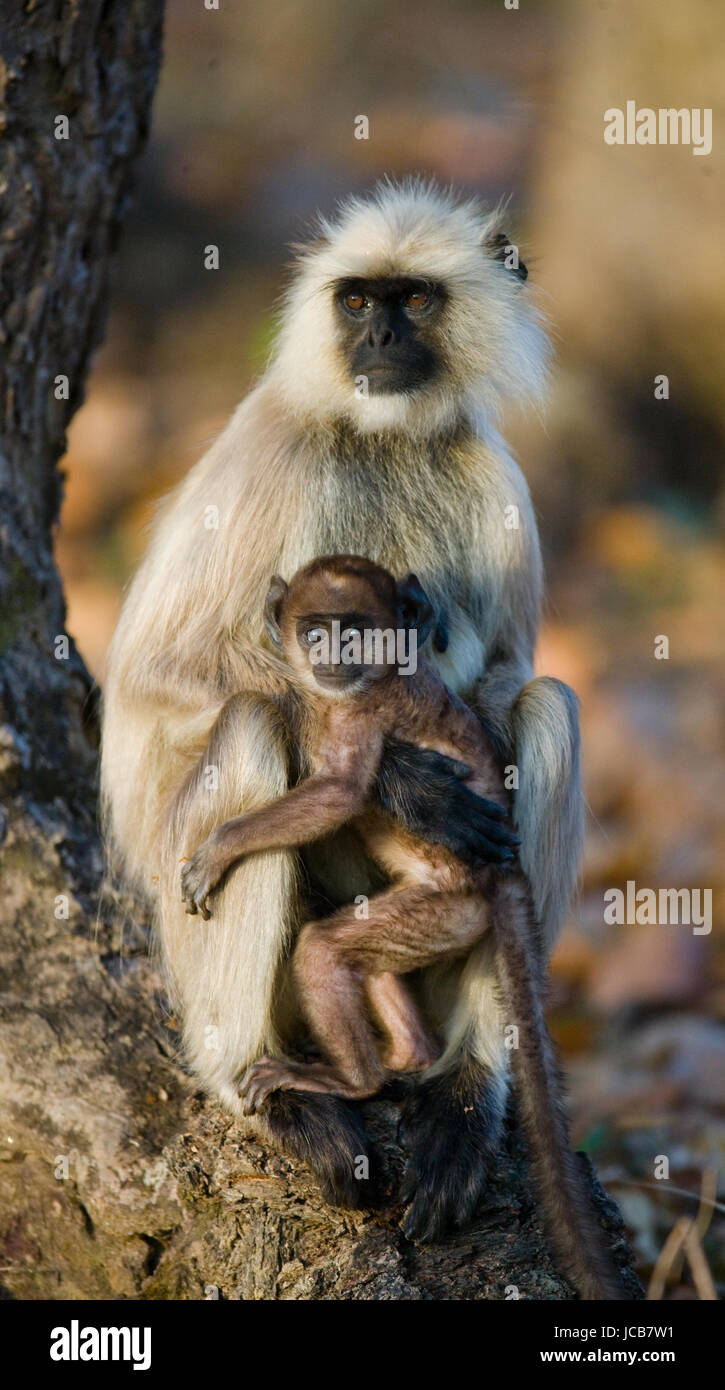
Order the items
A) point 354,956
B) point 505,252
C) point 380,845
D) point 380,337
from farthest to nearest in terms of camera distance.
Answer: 1. point 505,252
2. point 380,337
3. point 380,845
4. point 354,956

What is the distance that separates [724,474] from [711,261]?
1574 mm

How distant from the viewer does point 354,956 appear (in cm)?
351

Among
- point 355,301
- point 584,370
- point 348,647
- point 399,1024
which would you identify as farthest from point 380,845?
point 584,370

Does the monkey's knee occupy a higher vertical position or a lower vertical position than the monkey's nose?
lower

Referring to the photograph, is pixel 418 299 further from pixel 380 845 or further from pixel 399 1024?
pixel 399 1024

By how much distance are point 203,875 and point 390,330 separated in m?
1.61

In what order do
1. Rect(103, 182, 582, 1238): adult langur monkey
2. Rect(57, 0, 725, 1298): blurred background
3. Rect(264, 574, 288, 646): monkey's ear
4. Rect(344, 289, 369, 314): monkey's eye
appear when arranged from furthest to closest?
Rect(57, 0, 725, 1298): blurred background < Rect(344, 289, 369, 314): monkey's eye < Rect(264, 574, 288, 646): monkey's ear < Rect(103, 182, 582, 1238): adult langur monkey

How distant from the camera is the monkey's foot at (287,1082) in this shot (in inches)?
134

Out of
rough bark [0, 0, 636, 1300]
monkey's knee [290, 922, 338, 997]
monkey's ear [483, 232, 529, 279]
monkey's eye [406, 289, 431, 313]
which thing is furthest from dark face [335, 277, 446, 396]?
monkey's knee [290, 922, 338, 997]

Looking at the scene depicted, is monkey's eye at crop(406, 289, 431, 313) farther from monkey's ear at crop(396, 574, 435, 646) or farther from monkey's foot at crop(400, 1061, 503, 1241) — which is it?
monkey's foot at crop(400, 1061, 503, 1241)

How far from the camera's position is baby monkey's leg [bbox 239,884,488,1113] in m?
3.46

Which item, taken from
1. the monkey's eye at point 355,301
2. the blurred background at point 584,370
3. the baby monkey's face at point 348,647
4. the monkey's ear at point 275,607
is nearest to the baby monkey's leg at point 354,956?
the baby monkey's face at point 348,647

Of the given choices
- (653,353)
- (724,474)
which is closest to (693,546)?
(724,474)

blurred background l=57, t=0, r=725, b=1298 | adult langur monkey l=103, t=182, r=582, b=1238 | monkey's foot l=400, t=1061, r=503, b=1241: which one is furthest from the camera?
blurred background l=57, t=0, r=725, b=1298
